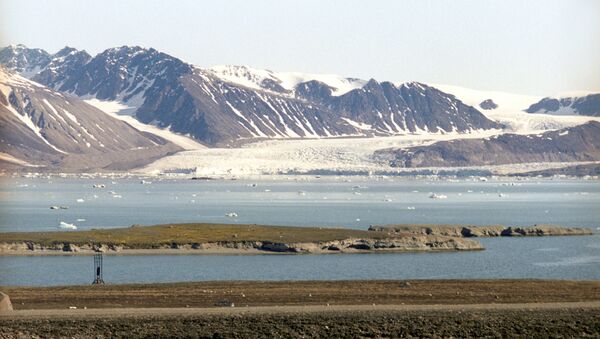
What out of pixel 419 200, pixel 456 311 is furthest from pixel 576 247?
pixel 419 200

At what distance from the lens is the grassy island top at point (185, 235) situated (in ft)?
205

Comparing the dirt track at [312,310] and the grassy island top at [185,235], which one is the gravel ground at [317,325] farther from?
the grassy island top at [185,235]

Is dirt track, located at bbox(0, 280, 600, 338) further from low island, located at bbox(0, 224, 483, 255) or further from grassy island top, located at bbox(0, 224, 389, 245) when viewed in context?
grassy island top, located at bbox(0, 224, 389, 245)

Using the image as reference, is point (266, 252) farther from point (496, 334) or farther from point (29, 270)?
point (496, 334)

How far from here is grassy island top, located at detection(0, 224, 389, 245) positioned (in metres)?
62.5

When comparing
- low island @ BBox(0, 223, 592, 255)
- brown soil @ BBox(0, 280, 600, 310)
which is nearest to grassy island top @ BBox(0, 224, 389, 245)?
low island @ BBox(0, 223, 592, 255)

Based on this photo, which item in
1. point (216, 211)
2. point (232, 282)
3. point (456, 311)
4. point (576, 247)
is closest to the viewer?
point (456, 311)

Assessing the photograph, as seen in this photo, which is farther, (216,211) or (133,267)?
(216,211)

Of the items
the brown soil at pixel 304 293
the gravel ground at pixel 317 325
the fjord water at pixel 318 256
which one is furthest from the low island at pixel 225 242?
the gravel ground at pixel 317 325

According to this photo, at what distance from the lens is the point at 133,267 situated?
176 feet

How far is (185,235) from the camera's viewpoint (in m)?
66.1

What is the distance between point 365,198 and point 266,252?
83.3 meters

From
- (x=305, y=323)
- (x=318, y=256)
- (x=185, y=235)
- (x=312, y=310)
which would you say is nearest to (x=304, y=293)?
(x=312, y=310)

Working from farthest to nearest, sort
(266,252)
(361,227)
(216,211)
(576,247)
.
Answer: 1. (216,211)
2. (361,227)
3. (576,247)
4. (266,252)
